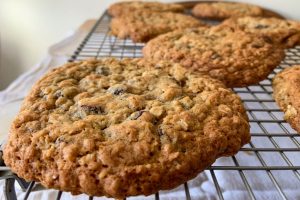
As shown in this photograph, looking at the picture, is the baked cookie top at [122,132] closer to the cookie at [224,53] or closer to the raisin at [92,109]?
the raisin at [92,109]

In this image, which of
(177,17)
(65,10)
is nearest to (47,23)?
(65,10)

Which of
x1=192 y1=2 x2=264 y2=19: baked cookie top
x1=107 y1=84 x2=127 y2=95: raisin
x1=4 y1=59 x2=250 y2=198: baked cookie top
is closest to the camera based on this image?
x1=4 y1=59 x2=250 y2=198: baked cookie top

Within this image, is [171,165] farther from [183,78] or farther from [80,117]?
[183,78]

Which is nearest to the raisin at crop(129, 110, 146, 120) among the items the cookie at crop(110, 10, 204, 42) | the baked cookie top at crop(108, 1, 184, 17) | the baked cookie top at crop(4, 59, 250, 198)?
the baked cookie top at crop(4, 59, 250, 198)

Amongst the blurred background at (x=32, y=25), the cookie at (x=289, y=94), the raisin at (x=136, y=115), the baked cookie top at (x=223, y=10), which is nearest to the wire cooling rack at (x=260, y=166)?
the cookie at (x=289, y=94)

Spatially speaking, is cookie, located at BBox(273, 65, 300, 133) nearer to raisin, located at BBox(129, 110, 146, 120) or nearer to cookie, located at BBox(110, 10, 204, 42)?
raisin, located at BBox(129, 110, 146, 120)

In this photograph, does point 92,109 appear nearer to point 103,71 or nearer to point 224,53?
point 103,71

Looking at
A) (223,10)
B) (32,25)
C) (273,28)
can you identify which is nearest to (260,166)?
(273,28)
